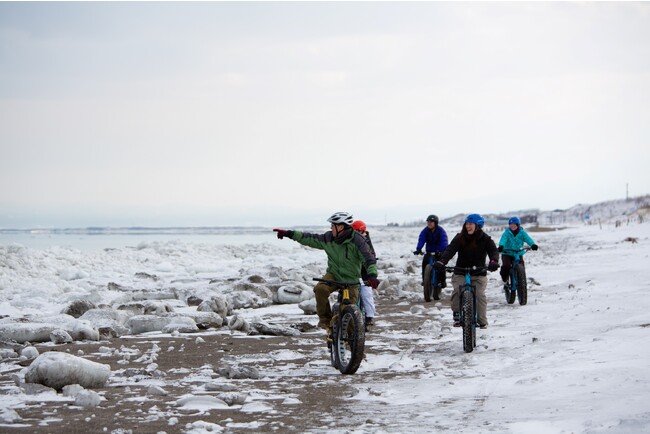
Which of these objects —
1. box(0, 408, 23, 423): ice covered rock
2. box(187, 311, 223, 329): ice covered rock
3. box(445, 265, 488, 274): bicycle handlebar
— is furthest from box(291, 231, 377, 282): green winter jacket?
box(0, 408, 23, 423): ice covered rock

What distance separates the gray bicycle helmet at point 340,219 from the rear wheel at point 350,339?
1.06 m

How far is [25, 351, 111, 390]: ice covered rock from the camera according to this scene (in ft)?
22.7

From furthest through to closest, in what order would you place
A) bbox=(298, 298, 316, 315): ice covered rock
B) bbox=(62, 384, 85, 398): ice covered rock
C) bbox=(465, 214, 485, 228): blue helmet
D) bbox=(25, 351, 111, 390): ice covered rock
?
bbox=(298, 298, 316, 315): ice covered rock, bbox=(465, 214, 485, 228): blue helmet, bbox=(25, 351, 111, 390): ice covered rock, bbox=(62, 384, 85, 398): ice covered rock

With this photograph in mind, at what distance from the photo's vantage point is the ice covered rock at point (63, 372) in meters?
6.92

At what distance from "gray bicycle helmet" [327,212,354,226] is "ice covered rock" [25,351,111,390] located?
3194 millimetres

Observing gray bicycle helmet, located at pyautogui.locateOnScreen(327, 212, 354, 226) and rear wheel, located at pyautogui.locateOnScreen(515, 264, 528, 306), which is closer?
gray bicycle helmet, located at pyautogui.locateOnScreen(327, 212, 354, 226)

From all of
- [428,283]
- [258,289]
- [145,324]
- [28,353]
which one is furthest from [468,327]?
[258,289]

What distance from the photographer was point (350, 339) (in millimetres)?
8266

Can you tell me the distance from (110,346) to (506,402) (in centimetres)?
579

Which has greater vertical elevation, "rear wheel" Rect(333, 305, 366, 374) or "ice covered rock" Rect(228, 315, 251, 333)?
"rear wheel" Rect(333, 305, 366, 374)

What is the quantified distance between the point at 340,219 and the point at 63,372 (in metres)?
3.60

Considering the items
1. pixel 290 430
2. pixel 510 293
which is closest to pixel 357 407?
pixel 290 430

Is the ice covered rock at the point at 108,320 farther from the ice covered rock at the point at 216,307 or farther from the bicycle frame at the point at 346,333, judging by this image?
the bicycle frame at the point at 346,333

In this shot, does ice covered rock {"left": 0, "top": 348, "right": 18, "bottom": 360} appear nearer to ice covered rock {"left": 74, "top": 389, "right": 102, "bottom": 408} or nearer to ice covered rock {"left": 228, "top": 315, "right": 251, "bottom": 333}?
ice covered rock {"left": 74, "top": 389, "right": 102, "bottom": 408}
